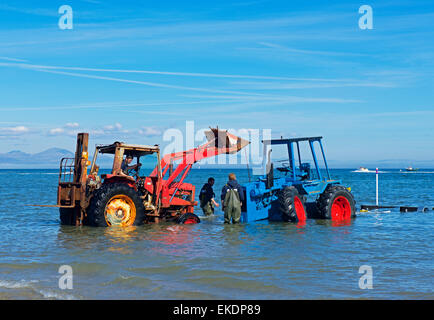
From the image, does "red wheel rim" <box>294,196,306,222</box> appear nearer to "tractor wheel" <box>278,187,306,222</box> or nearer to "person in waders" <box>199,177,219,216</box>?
"tractor wheel" <box>278,187,306,222</box>

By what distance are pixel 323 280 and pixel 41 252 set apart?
547 cm

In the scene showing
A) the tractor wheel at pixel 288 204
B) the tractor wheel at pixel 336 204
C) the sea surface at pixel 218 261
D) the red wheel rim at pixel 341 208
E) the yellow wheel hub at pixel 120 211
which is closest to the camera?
the sea surface at pixel 218 261

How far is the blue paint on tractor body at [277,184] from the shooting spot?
14.1 m

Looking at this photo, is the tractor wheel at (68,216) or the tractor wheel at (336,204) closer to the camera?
the tractor wheel at (68,216)

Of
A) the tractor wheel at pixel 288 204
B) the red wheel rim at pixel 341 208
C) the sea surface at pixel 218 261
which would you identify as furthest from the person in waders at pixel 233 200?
the red wheel rim at pixel 341 208

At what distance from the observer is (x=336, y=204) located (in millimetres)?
15539

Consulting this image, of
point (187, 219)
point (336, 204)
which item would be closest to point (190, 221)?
point (187, 219)

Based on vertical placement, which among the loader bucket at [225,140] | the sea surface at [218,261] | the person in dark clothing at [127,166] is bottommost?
the sea surface at [218,261]

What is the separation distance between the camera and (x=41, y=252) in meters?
9.38

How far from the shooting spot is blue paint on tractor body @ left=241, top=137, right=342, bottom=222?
1408 centimetres

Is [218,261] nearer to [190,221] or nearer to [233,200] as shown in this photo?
[233,200]

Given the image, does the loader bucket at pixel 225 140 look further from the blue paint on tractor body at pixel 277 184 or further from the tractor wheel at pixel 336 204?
the tractor wheel at pixel 336 204

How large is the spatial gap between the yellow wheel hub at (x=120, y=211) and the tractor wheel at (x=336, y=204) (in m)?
5.93
